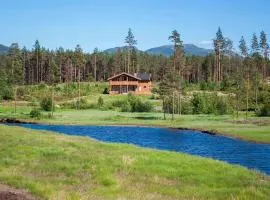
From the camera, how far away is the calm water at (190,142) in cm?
5291

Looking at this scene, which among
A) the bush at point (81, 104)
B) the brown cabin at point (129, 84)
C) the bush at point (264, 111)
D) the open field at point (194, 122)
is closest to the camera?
the open field at point (194, 122)

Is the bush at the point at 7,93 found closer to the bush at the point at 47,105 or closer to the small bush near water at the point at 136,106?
the bush at the point at 47,105

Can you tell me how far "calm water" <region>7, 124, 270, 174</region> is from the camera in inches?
2083

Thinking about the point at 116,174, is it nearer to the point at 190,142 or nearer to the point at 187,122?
the point at 190,142

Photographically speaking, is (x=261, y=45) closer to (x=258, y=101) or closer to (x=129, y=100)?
(x=258, y=101)

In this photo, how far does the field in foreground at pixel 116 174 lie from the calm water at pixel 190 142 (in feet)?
41.5

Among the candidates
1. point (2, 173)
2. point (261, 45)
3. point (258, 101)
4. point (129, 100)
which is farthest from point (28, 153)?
point (261, 45)

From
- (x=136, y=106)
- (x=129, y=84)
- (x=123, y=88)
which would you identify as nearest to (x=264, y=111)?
(x=136, y=106)

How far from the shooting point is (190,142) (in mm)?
70562

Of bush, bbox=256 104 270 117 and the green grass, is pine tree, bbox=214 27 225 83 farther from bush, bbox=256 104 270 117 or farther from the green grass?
the green grass

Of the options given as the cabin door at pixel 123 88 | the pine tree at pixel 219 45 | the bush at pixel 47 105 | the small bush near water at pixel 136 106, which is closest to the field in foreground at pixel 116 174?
the bush at pixel 47 105

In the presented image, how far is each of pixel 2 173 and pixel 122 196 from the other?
7244mm

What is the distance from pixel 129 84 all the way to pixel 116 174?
13943 centimetres

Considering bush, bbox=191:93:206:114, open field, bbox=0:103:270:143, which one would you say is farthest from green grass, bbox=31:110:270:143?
bush, bbox=191:93:206:114
